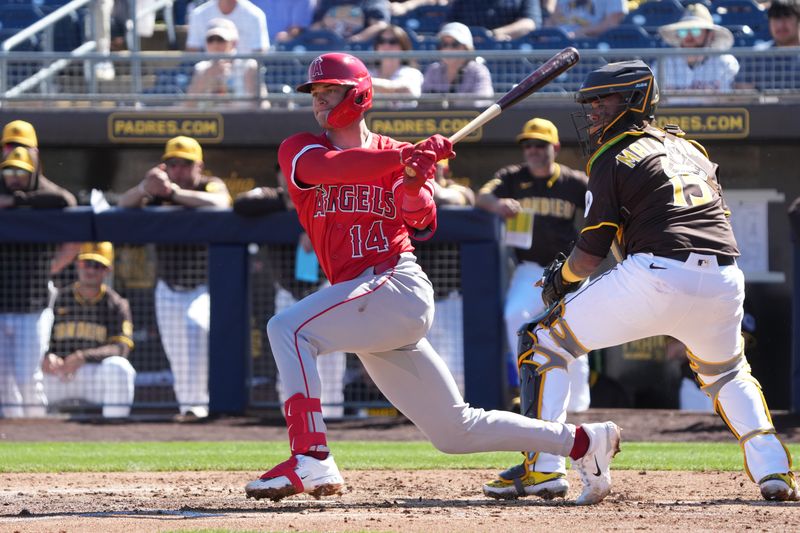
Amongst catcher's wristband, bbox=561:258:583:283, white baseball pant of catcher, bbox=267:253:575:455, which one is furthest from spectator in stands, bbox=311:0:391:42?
white baseball pant of catcher, bbox=267:253:575:455

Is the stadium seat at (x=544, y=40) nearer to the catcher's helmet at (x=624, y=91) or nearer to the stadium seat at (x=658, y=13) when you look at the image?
the stadium seat at (x=658, y=13)

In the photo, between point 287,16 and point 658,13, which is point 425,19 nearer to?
point 287,16

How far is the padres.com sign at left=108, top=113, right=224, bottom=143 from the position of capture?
33.1 ft

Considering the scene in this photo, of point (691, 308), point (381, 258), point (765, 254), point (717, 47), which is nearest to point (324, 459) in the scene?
point (381, 258)

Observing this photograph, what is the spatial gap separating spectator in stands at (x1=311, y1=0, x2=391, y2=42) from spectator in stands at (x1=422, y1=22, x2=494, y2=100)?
4.60ft

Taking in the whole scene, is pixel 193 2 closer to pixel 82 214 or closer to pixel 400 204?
pixel 82 214

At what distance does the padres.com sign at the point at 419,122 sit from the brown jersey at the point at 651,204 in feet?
16.2

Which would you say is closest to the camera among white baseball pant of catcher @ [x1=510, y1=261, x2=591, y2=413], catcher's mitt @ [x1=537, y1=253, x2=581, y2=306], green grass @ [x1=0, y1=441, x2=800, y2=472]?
catcher's mitt @ [x1=537, y1=253, x2=581, y2=306]

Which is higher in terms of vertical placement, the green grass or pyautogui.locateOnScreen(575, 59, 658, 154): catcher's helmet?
pyautogui.locateOnScreen(575, 59, 658, 154): catcher's helmet

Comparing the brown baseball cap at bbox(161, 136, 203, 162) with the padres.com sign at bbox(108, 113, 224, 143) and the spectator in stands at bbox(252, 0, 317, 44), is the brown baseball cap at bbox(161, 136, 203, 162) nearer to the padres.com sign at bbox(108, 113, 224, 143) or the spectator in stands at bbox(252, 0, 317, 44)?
the padres.com sign at bbox(108, 113, 224, 143)

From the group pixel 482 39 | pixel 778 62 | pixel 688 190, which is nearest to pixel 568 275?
pixel 688 190

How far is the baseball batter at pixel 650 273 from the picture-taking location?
4.64 meters

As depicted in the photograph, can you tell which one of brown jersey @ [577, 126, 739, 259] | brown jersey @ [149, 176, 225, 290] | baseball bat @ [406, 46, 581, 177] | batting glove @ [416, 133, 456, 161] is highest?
baseball bat @ [406, 46, 581, 177]

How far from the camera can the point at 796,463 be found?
6.11 metres
